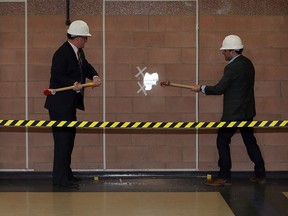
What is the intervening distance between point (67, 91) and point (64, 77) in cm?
16

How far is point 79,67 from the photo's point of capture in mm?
7191

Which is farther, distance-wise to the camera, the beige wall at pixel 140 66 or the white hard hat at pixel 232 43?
the beige wall at pixel 140 66

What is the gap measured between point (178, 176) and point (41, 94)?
191 centimetres

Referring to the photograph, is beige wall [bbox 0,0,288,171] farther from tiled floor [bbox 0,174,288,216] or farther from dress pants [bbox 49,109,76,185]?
dress pants [bbox 49,109,76,185]

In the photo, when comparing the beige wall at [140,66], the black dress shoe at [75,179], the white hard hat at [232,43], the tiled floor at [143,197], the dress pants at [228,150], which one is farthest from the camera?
the beige wall at [140,66]

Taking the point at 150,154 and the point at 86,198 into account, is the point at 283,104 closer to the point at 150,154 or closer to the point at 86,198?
the point at 150,154

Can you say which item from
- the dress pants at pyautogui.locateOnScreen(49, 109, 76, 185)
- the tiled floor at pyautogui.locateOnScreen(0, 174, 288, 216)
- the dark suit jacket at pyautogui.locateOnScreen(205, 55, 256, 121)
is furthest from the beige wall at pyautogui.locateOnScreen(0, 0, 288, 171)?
the dress pants at pyautogui.locateOnScreen(49, 109, 76, 185)

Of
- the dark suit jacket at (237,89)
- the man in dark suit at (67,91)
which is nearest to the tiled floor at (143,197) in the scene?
the man in dark suit at (67,91)

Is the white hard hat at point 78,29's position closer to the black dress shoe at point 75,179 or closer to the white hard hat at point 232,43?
the white hard hat at point 232,43

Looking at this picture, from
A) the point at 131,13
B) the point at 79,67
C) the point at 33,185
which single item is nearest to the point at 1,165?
the point at 33,185

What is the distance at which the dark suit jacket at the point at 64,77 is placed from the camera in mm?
7020

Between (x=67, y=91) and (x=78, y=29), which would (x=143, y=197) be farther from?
(x=78, y=29)

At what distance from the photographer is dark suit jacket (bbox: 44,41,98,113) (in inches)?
276

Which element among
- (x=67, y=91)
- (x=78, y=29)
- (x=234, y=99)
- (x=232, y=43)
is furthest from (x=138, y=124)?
(x=232, y=43)
